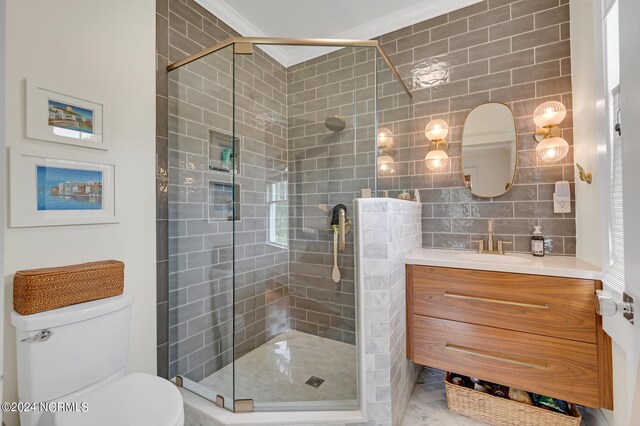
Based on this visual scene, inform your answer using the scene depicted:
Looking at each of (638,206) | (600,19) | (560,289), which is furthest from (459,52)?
(638,206)

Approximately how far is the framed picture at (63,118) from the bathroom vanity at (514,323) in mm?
1936

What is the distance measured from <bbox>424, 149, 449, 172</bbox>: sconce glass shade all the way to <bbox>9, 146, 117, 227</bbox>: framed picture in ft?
6.99

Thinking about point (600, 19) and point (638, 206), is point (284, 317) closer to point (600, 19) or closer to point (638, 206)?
point (638, 206)

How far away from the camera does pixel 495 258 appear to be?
1.88 m

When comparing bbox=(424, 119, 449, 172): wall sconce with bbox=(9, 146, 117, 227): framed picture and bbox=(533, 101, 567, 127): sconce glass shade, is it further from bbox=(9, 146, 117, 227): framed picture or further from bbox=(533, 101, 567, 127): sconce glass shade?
bbox=(9, 146, 117, 227): framed picture

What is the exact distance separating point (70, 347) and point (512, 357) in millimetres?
2160

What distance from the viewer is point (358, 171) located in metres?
1.88

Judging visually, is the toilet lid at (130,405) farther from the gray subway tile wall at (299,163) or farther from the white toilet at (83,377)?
the gray subway tile wall at (299,163)

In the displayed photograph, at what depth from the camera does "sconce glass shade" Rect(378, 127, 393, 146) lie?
1.91 m

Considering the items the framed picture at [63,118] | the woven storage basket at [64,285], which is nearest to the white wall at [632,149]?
the woven storage basket at [64,285]

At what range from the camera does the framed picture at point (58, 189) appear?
4.20 ft

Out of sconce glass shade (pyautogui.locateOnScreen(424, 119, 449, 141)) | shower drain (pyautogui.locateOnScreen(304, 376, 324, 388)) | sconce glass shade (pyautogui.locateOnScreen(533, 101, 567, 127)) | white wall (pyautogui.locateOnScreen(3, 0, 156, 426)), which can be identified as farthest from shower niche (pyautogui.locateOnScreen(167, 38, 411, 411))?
sconce glass shade (pyautogui.locateOnScreen(533, 101, 567, 127))

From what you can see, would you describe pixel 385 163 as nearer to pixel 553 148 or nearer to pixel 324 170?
pixel 324 170
